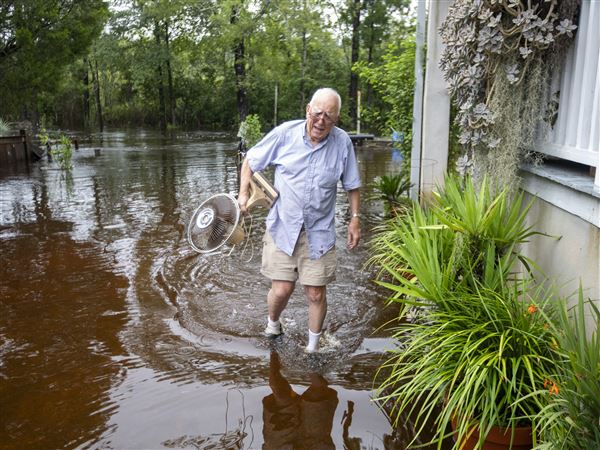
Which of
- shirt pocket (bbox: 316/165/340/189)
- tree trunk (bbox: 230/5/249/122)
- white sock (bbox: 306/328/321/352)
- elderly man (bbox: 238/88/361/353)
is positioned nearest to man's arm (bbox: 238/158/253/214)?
elderly man (bbox: 238/88/361/353)

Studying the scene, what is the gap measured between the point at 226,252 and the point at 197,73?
34858 millimetres

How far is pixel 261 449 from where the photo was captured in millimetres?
3160

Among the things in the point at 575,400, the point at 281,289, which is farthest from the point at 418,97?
the point at 575,400

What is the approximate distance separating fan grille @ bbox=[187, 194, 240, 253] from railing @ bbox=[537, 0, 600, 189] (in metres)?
2.26

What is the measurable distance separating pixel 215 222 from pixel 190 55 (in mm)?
30605

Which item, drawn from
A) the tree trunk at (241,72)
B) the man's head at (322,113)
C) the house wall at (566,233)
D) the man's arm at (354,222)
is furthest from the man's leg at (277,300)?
the tree trunk at (241,72)

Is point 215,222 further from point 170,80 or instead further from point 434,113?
point 170,80

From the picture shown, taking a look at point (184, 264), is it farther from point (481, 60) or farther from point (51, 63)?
point (51, 63)

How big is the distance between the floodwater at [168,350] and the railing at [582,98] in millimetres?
1930

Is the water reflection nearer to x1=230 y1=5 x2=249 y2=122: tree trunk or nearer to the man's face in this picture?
the man's face

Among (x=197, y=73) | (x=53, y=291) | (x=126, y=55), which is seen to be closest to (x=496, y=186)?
(x=53, y=291)

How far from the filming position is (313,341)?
14.1 ft

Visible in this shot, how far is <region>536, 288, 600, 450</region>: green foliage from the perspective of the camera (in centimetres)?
222

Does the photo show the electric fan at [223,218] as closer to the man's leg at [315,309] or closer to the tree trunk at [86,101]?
the man's leg at [315,309]
